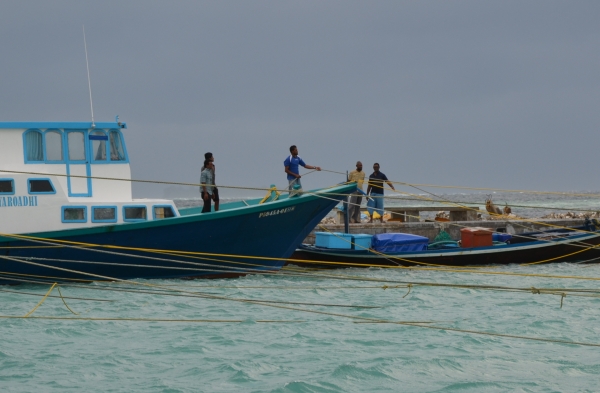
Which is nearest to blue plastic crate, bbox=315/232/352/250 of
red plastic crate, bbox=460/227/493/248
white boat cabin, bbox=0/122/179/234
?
red plastic crate, bbox=460/227/493/248

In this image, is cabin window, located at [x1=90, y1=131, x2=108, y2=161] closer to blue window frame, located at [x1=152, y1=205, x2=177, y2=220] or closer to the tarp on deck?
blue window frame, located at [x1=152, y1=205, x2=177, y2=220]

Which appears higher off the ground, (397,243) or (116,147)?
(116,147)

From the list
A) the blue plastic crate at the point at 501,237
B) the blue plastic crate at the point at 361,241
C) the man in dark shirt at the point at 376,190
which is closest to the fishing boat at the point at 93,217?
the blue plastic crate at the point at 361,241

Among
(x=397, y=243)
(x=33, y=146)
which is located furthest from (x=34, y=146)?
(x=397, y=243)

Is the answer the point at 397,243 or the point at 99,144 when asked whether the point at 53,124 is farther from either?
the point at 397,243

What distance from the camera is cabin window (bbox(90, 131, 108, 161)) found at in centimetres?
1697

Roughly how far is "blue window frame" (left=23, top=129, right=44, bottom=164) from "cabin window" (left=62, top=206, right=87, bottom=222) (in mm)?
1280

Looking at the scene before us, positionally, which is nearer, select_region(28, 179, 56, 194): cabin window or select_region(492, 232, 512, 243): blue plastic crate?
select_region(28, 179, 56, 194): cabin window

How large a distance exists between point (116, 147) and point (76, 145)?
0.80 meters

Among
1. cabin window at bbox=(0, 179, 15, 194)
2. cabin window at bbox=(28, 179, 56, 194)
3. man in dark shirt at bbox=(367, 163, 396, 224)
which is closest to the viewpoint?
cabin window at bbox=(0, 179, 15, 194)

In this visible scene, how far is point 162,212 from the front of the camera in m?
17.0

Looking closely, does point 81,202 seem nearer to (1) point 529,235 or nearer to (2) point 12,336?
(2) point 12,336

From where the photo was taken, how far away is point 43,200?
52.4 feet

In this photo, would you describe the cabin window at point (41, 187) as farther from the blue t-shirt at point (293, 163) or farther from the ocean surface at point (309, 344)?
the blue t-shirt at point (293, 163)
